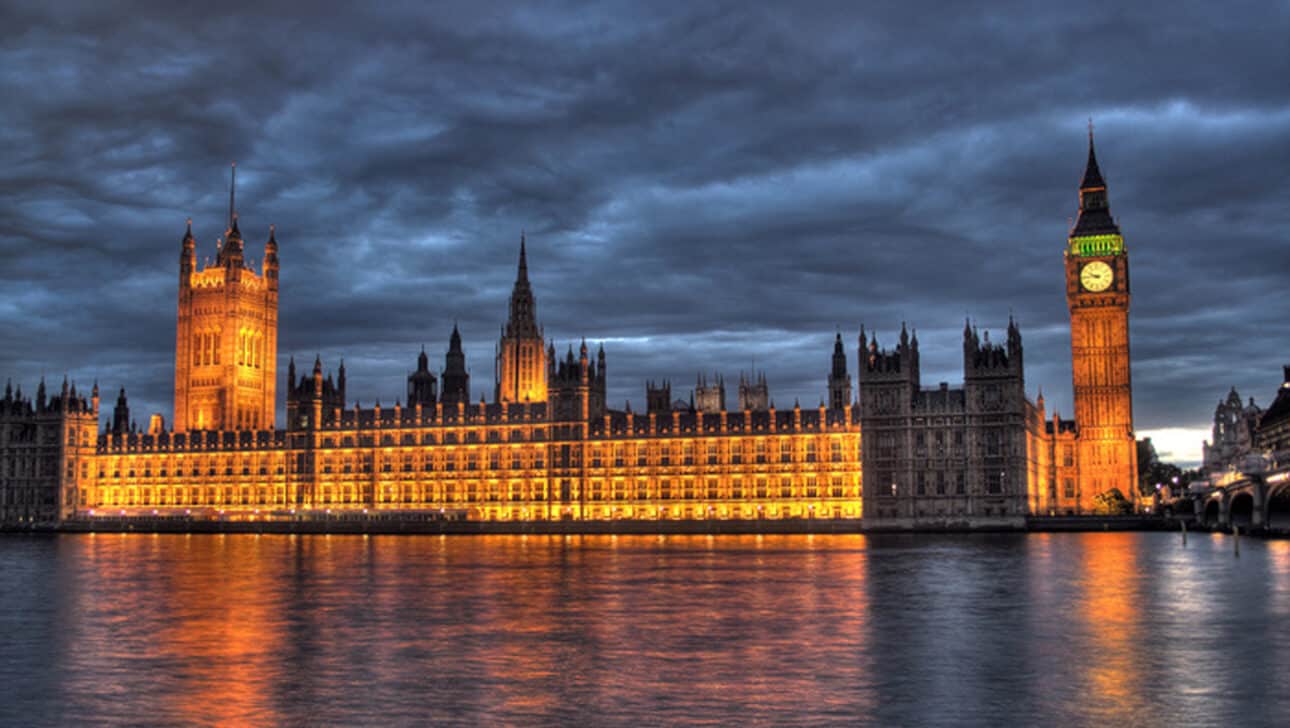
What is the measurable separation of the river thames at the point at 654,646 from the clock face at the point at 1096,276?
374 feet

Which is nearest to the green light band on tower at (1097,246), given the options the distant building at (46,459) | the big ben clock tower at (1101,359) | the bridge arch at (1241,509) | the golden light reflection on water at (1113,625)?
the big ben clock tower at (1101,359)

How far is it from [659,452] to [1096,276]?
220 feet

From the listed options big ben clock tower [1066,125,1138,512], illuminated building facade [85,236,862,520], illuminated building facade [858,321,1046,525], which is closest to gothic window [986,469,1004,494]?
illuminated building facade [858,321,1046,525]

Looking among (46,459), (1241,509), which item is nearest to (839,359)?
(1241,509)

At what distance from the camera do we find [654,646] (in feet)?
115

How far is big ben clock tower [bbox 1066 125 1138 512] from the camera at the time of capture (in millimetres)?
171625

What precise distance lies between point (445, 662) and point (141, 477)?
168396 mm

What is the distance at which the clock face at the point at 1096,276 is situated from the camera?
6924 inches

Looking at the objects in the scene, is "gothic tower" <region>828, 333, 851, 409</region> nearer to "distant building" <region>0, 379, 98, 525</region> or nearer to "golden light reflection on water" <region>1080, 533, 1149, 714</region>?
"golden light reflection on water" <region>1080, 533, 1149, 714</region>

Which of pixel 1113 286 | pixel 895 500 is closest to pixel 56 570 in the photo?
pixel 895 500

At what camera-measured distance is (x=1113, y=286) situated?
17550 cm

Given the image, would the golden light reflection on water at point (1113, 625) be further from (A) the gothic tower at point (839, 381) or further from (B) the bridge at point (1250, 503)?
(A) the gothic tower at point (839, 381)

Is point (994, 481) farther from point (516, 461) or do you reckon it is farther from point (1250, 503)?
point (516, 461)

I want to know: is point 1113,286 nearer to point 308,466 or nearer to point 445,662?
point 308,466
